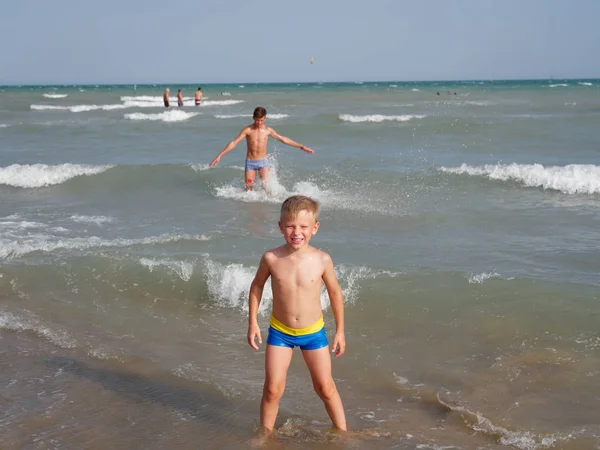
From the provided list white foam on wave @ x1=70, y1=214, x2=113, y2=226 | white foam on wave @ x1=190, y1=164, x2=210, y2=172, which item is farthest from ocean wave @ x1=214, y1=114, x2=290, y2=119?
white foam on wave @ x1=70, y1=214, x2=113, y2=226

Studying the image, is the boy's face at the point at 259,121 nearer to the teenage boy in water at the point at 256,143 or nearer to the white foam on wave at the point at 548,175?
the teenage boy in water at the point at 256,143

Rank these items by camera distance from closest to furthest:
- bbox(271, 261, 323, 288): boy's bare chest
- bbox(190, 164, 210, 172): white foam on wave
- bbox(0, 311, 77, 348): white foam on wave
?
1. bbox(271, 261, 323, 288): boy's bare chest
2. bbox(0, 311, 77, 348): white foam on wave
3. bbox(190, 164, 210, 172): white foam on wave

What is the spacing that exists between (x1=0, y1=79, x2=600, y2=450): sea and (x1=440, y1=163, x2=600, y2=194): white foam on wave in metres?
0.05

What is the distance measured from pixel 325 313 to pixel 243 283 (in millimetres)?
956

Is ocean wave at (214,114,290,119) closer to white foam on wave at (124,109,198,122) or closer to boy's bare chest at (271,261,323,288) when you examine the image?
white foam on wave at (124,109,198,122)

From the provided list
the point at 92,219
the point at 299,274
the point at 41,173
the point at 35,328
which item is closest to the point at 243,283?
the point at 35,328

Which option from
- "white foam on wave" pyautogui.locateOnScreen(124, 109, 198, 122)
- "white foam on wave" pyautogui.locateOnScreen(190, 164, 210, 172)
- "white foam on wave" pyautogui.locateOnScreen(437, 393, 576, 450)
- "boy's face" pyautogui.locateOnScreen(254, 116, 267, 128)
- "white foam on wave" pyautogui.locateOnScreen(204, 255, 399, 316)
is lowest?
"white foam on wave" pyautogui.locateOnScreen(437, 393, 576, 450)

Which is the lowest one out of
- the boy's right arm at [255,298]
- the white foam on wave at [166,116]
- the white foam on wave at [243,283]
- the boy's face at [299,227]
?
the white foam on wave at [243,283]

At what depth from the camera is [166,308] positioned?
232 inches

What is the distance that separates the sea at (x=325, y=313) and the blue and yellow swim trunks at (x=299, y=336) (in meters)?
0.56

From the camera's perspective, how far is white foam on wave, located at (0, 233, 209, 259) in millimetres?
7406

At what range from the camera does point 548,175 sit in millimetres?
12047

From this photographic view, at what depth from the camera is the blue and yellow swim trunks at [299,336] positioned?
3484 millimetres

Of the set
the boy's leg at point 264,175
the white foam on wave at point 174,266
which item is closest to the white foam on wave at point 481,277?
the white foam on wave at point 174,266
